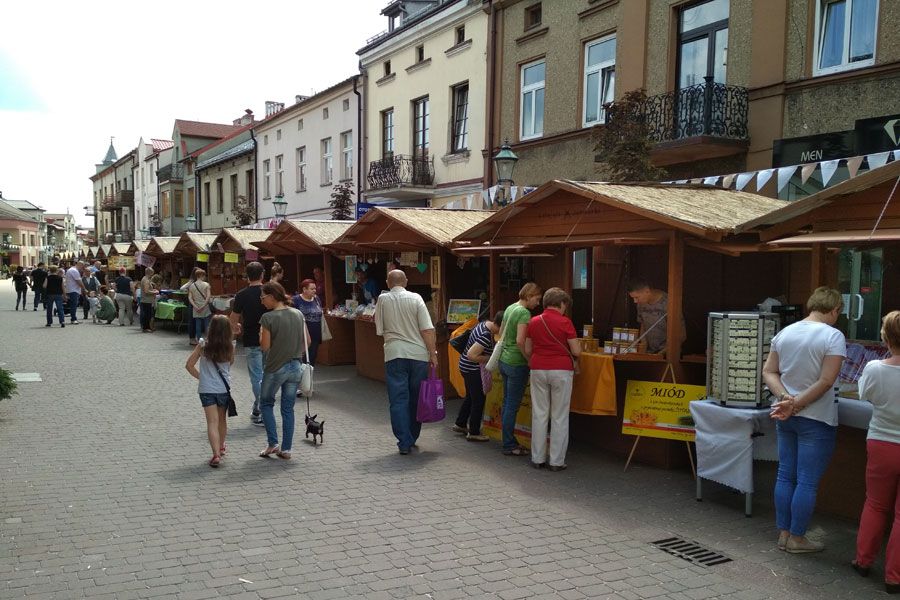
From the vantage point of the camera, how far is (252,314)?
8.62 metres

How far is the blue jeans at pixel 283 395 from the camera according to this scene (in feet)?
24.1

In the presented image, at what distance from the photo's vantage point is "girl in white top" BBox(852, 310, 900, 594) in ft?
14.7

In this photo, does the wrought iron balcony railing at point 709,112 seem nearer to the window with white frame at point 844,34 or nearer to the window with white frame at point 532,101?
the window with white frame at point 844,34

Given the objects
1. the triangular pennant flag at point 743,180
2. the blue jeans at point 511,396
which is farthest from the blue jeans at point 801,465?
the triangular pennant flag at point 743,180

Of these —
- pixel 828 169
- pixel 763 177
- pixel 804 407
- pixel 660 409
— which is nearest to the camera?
pixel 804 407

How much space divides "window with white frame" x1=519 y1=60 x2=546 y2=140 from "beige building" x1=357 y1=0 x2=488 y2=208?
1.32 meters

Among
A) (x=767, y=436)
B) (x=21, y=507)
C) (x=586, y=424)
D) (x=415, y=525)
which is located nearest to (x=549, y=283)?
(x=586, y=424)

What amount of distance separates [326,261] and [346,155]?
12.1 meters

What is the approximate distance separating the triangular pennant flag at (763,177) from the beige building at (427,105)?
23.4 feet

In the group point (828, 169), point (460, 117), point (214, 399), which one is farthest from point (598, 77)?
point (214, 399)

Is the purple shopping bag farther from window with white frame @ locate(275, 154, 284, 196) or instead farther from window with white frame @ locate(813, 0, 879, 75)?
window with white frame @ locate(275, 154, 284, 196)

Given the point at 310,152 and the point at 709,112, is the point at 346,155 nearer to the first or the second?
the point at 310,152

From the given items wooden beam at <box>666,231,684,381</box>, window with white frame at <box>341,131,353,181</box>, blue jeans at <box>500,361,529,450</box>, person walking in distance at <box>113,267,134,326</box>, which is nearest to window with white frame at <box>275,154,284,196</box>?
window with white frame at <box>341,131,353,181</box>

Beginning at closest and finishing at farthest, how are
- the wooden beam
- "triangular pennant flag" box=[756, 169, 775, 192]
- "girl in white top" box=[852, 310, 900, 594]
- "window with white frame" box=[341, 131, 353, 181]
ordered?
"girl in white top" box=[852, 310, 900, 594] → the wooden beam → "triangular pennant flag" box=[756, 169, 775, 192] → "window with white frame" box=[341, 131, 353, 181]
